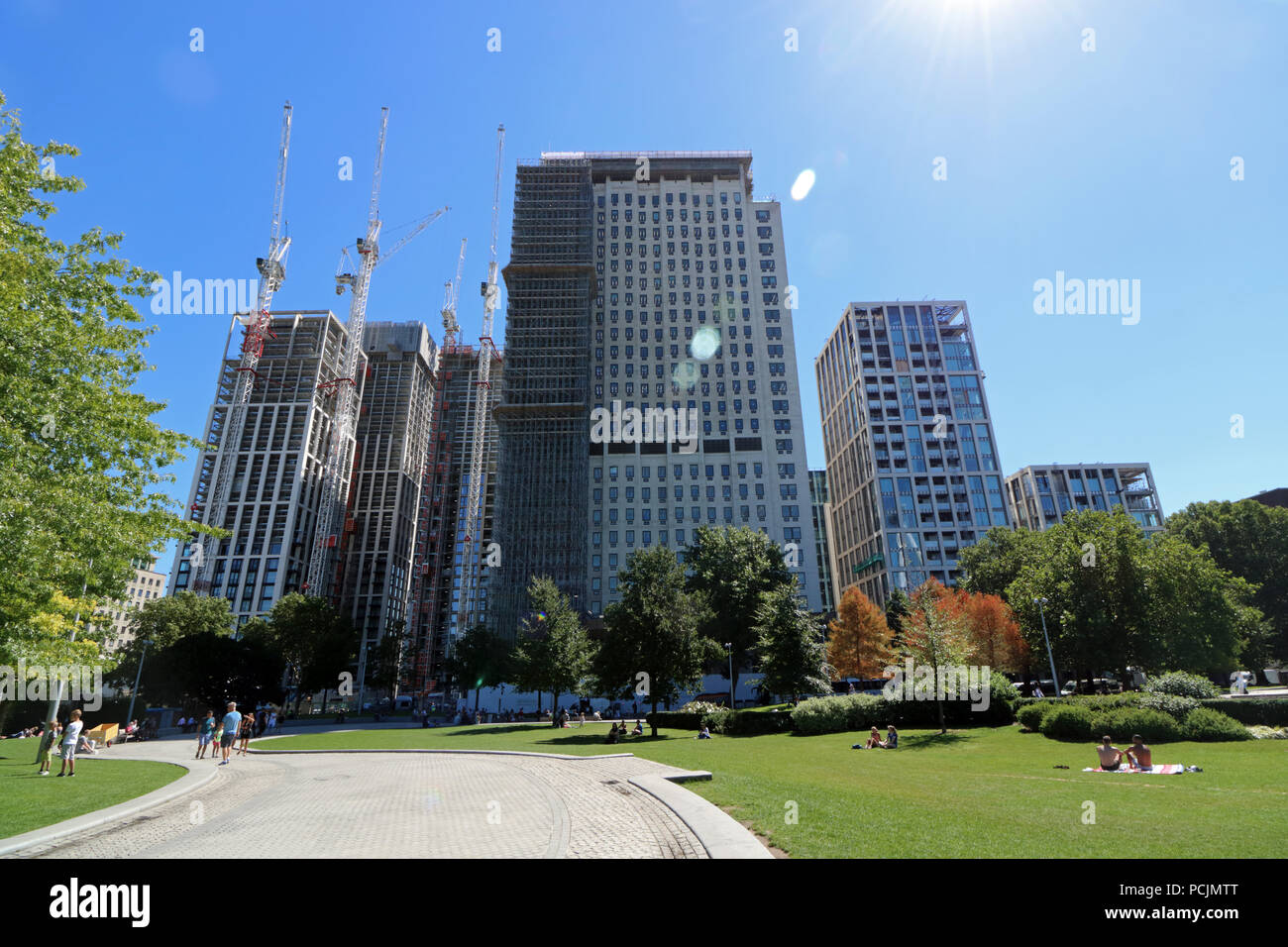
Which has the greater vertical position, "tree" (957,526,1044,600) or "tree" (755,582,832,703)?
"tree" (957,526,1044,600)

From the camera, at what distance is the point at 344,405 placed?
531ft

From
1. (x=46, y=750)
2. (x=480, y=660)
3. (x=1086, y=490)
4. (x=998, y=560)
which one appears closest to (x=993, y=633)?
(x=998, y=560)

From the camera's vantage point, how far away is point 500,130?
144000 millimetres

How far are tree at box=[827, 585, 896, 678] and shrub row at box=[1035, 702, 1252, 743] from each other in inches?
1277

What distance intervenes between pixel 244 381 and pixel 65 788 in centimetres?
16638

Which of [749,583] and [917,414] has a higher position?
[917,414]

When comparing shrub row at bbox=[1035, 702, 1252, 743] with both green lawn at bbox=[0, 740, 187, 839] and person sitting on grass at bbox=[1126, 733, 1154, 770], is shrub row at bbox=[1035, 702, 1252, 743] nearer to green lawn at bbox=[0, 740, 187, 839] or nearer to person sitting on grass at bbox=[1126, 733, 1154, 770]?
person sitting on grass at bbox=[1126, 733, 1154, 770]

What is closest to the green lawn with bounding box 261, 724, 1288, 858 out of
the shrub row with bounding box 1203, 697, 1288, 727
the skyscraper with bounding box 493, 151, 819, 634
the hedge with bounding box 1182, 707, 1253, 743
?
the hedge with bounding box 1182, 707, 1253, 743

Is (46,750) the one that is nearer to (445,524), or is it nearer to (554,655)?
(554,655)

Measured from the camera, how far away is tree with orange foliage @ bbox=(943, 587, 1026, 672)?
169 feet

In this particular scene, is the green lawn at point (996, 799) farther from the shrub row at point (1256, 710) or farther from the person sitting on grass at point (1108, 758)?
the shrub row at point (1256, 710)
